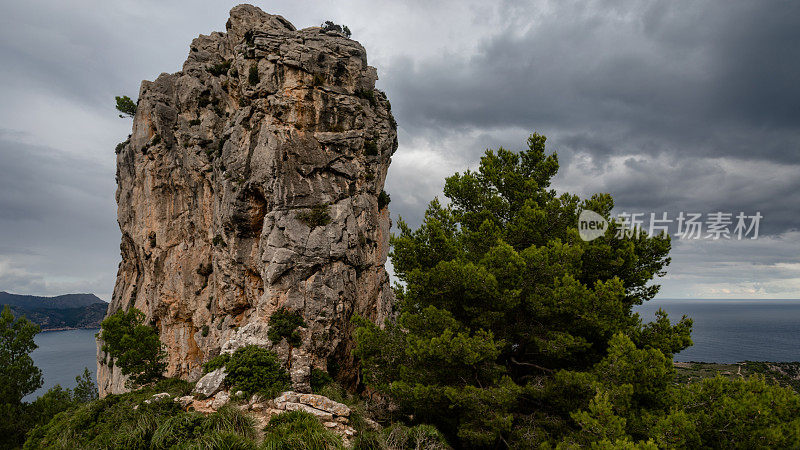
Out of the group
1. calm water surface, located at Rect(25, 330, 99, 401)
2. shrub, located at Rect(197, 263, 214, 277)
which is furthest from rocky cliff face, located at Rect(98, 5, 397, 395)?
calm water surface, located at Rect(25, 330, 99, 401)

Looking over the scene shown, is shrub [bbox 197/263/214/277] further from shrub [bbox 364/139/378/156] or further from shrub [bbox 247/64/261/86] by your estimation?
shrub [bbox 364/139/378/156]

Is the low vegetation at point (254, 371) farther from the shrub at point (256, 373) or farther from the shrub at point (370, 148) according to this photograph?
the shrub at point (370, 148)

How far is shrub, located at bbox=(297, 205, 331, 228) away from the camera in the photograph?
21.3m

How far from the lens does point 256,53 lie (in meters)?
24.2

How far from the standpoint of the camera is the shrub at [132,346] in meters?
22.4

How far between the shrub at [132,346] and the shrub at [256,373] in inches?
469

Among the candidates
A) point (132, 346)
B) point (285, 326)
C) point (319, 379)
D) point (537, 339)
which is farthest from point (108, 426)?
point (132, 346)

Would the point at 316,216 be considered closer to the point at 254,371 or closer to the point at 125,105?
the point at 254,371

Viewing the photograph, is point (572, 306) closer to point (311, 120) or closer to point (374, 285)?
point (374, 285)

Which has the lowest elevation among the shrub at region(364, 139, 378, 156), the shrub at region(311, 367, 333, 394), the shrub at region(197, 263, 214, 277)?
the shrub at region(311, 367, 333, 394)

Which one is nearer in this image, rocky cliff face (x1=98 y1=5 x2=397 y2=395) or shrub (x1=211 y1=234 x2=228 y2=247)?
rocky cliff face (x1=98 y1=5 x2=397 y2=395)

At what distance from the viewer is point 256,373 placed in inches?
597

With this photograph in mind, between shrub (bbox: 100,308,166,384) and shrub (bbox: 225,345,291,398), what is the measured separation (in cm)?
1191

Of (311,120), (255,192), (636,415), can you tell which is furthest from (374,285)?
(636,415)
